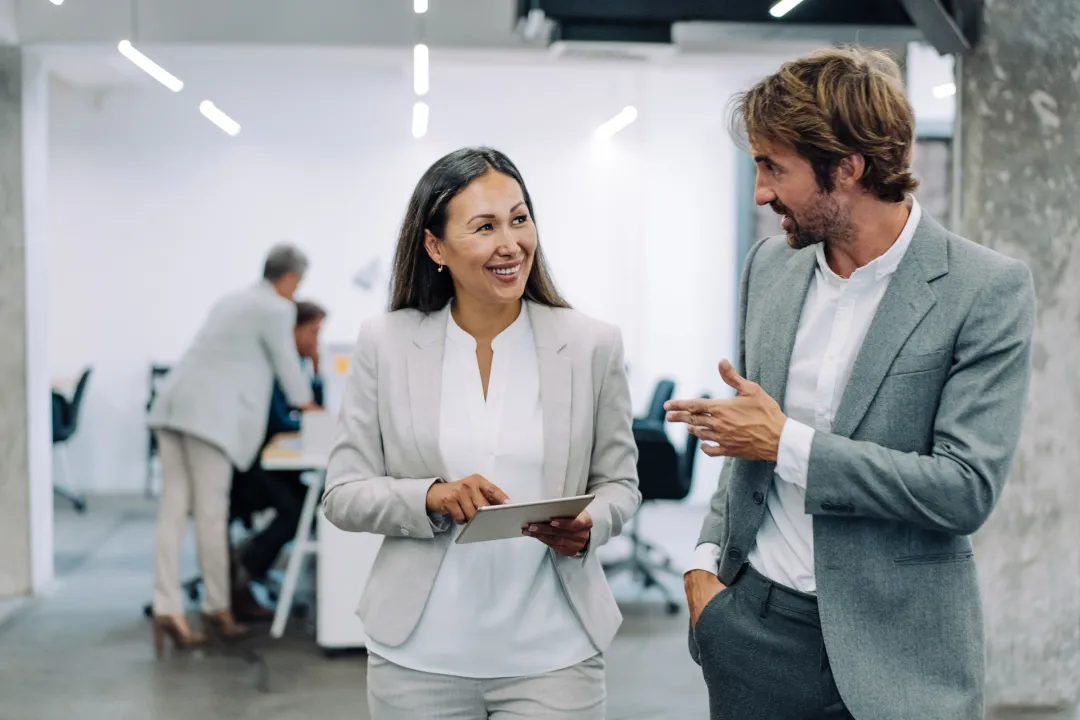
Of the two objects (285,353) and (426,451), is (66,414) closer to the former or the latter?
(285,353)

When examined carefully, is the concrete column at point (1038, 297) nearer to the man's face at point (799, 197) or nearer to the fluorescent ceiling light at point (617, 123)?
the man's face at point (799, 197)

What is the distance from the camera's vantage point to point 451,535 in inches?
73.2

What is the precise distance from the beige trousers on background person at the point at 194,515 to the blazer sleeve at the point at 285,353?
421 mm

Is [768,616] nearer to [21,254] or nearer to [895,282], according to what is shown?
[895,282]

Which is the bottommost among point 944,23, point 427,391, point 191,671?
point 191,671

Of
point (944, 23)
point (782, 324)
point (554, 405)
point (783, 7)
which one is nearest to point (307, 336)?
point (783, 7)

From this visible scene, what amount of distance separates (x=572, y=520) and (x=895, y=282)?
615 millimetres

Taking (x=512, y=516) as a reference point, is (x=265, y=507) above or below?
below

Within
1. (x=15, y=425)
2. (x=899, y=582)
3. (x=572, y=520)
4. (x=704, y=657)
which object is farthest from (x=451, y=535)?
(x=15, y=425)

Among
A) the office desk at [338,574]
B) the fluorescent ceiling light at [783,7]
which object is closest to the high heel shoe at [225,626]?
the office desk at [338,574]

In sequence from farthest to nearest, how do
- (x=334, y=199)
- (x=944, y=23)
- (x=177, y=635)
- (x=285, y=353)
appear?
(x=334, y=199) → (x=285, y=353) → (x=177, y=635) → (x=944, y=23)

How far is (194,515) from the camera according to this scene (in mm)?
5004

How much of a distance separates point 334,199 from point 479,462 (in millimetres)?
7215

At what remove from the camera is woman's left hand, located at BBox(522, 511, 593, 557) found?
1790 millimetres
